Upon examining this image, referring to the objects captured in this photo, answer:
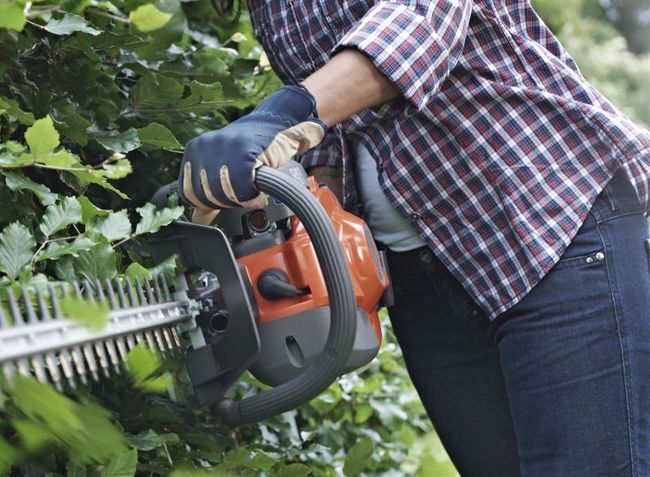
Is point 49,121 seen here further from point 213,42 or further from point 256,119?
point 213,42

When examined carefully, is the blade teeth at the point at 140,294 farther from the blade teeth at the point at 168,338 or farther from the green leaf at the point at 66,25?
the green leaf at the point at 66,25

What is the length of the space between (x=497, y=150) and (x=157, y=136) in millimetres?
602

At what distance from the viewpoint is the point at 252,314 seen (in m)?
1.34

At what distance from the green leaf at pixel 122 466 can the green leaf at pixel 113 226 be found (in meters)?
0.33

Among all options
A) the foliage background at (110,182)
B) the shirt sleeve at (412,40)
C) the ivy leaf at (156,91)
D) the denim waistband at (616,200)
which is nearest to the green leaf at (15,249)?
the foliage background at (110,182)

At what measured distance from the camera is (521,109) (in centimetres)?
161

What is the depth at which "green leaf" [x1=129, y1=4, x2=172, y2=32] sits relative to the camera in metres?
1.09

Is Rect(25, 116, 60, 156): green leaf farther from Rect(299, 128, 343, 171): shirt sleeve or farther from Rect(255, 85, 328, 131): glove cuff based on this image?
Rect(299, 128, 343, 171): shirt sleeve

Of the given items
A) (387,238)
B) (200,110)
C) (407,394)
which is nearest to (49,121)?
(200,110)

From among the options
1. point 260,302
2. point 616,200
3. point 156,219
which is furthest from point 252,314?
point 616,200

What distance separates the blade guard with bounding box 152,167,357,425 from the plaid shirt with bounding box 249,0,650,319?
1.20 ft

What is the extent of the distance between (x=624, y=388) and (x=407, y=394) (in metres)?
1.17

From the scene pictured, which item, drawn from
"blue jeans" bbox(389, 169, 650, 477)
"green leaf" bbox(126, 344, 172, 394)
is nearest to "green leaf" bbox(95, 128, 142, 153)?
"green leaf" bbox(126, 344, 172, 394)

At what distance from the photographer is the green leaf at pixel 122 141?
1.47 meters
